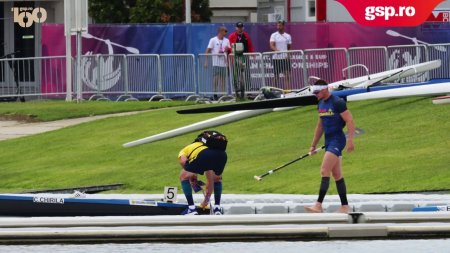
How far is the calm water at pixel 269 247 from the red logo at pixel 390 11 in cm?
1508

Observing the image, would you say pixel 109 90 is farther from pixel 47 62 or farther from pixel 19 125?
pixel 19 125

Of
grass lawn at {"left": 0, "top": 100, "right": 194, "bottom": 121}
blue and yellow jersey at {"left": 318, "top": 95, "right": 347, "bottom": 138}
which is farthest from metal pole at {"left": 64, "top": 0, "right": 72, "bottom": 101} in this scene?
blue and yellow jersey at {"left": 318, "top": 95, "right": 347, "bottom": 138}

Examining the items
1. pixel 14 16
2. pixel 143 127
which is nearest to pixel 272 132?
pixel 143 127

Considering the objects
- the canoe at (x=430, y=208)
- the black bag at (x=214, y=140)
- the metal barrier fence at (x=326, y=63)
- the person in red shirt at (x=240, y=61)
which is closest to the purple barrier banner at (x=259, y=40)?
the metal barrier fence at (x=326, y=63)

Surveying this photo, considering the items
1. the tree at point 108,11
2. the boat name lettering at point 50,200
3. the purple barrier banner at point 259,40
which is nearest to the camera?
the boat name lettering at point 50,200

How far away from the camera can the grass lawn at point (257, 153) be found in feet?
78.5

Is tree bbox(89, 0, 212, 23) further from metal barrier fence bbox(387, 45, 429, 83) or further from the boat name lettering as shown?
the boat name lettering

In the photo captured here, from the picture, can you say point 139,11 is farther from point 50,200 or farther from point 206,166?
point 206,166

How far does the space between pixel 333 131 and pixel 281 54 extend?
1561 cm

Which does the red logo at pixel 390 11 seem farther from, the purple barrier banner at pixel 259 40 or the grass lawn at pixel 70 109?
the grass lawn at pixel 70 109

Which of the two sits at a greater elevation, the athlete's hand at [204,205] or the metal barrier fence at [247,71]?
the metal barrier fence at [247,71]

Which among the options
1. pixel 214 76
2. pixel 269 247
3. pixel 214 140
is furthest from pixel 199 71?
pixel 269 247

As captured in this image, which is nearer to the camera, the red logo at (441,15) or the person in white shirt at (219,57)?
the person in white shirt at (219,57)

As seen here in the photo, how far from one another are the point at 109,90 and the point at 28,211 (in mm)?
16710
